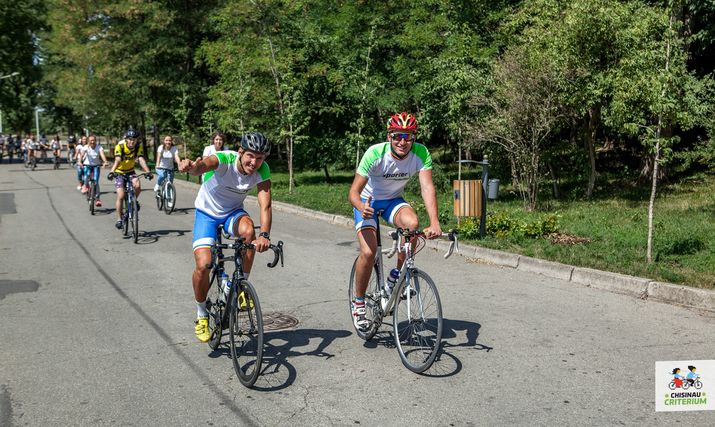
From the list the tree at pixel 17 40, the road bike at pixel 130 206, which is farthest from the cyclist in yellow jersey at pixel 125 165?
the tree at pixel 17 40

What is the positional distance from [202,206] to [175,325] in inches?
62.7

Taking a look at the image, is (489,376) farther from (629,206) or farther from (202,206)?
(629,206)

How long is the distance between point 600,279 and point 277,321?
420 centimetres

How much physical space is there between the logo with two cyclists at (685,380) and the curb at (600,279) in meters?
2.54

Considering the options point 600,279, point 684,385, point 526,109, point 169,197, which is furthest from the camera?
point 169,197

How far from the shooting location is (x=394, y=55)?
25.6 metres

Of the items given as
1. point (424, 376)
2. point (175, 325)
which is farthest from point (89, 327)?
point (424, 376)

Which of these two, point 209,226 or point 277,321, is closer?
point 209,226

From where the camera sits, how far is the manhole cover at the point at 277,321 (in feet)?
22.1

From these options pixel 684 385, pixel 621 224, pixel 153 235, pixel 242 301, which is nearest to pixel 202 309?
pixel 242 301

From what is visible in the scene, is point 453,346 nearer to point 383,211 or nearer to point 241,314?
point 383,211

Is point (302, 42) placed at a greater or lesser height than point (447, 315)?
greater

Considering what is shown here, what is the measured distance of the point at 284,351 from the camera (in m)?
5.95

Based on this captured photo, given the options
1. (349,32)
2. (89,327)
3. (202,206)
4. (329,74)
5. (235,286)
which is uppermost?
(349,32)
